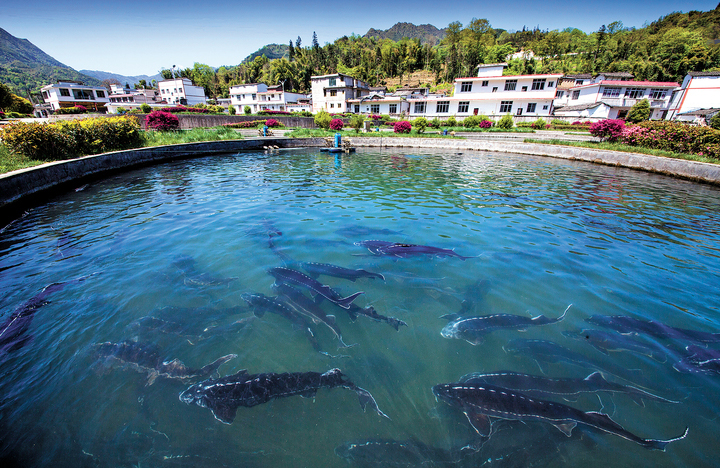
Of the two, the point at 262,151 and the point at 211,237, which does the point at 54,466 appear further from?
the point at 262,151

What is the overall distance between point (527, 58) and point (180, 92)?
125m

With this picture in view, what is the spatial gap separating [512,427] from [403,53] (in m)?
142

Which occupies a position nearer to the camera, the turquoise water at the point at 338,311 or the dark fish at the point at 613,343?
the turquoise water at the point at 338,311

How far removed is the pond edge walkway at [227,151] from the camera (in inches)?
444

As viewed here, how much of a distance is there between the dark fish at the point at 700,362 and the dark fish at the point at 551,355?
0.84 meters

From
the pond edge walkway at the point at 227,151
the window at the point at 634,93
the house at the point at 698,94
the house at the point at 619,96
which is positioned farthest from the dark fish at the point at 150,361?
the window at the point at 634,93

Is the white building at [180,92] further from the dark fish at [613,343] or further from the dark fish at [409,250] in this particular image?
the dark fish at [613,343]

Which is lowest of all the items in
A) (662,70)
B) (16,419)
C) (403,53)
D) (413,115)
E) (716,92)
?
(16,419)

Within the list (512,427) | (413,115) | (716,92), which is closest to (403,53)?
(413,115)

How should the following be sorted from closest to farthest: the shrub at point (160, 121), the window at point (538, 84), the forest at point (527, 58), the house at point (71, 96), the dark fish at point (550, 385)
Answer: the dark fish at point (550, 385)
the shrub at point (160, 121)
the window at point (538, 84)
the house at point (71, 96)
the forest at point (527, 58)

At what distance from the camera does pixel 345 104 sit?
68.4 meters

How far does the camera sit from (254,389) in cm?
378

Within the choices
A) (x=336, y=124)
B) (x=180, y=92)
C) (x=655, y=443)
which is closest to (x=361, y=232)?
(x=655, y=443)

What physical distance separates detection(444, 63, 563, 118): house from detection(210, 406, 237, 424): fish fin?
5835cm
